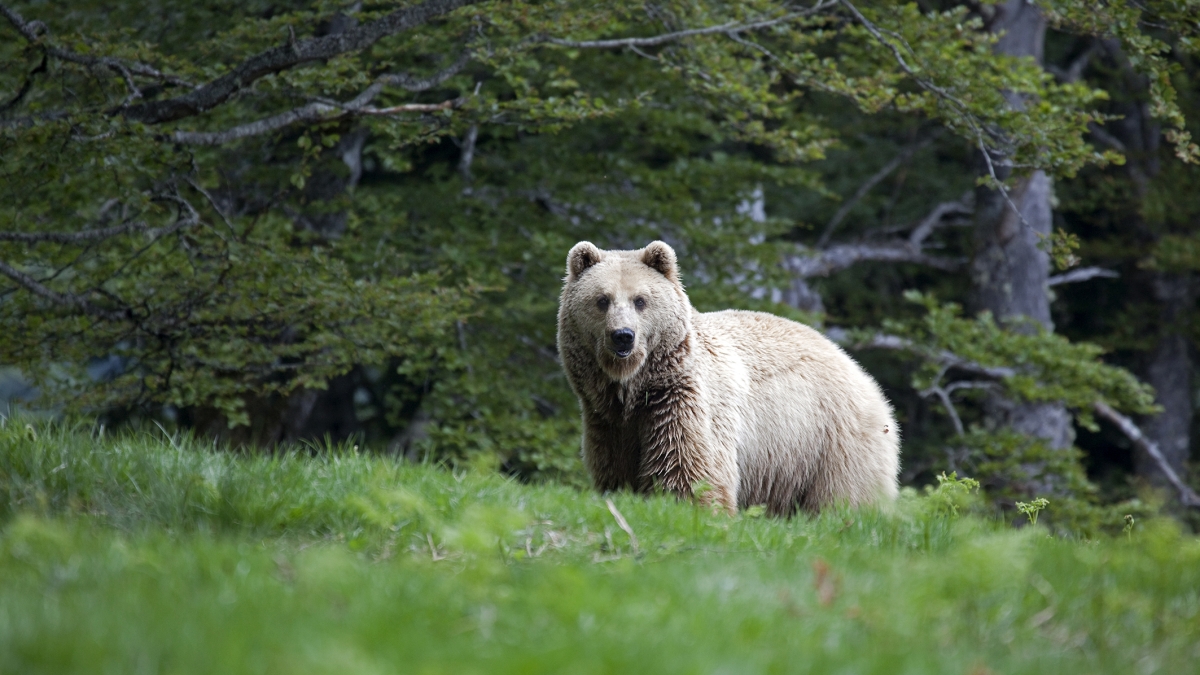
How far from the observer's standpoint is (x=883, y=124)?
16.8 meters

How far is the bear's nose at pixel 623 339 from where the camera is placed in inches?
258

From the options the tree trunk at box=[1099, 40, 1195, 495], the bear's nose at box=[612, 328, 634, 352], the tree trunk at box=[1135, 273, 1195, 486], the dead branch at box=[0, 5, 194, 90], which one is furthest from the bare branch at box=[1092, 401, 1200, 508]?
the dead branch at box=[0, 5, 194, 90]

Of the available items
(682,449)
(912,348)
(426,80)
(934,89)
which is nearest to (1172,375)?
(912,348)

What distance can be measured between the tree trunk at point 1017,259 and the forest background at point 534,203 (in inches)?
1.7

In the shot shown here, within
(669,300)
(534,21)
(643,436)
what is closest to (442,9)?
(534,21)

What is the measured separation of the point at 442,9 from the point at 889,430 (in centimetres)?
444

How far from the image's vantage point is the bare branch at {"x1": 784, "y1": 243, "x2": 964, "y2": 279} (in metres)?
15.4

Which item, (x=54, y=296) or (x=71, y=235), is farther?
(x=54, y=296)

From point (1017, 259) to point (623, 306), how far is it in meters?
9.89

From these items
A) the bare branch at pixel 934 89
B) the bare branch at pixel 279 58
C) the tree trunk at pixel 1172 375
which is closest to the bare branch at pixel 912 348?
the bare branch at pixel 934 89

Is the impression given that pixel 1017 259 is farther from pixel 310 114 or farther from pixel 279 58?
pixel 279 58

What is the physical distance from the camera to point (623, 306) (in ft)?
22.1

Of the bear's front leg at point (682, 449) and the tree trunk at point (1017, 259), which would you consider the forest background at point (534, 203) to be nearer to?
the tree trunk at point (1017, 259)

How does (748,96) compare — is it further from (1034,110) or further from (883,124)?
(883,124)
